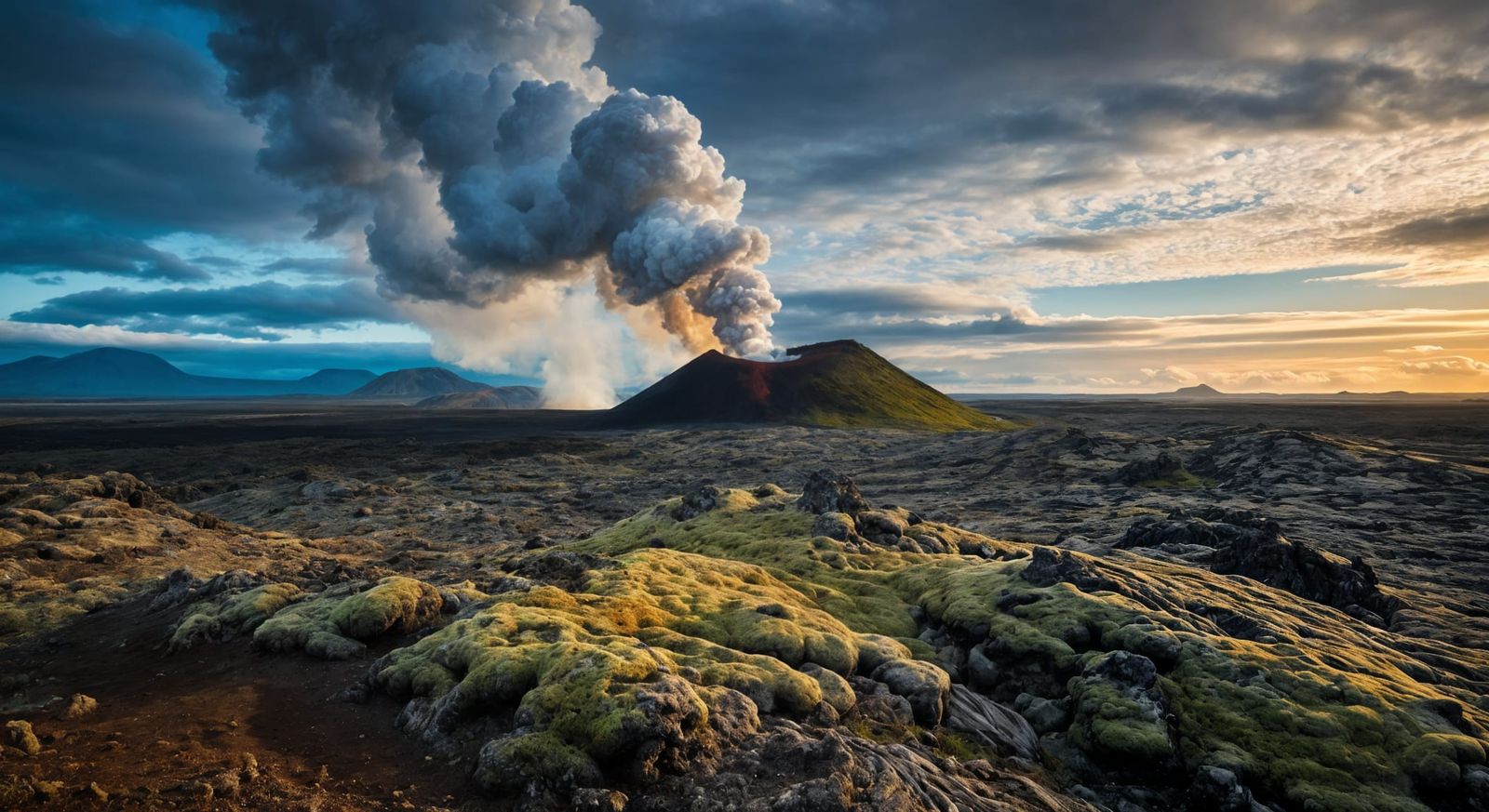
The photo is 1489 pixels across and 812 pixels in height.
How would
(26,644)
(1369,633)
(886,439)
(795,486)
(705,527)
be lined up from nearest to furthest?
(26,644)
(1369,633)
(705,527)
(795,486)
(886,439)

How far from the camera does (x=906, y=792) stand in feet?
52.9

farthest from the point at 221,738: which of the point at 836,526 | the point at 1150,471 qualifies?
the point at 1150,471

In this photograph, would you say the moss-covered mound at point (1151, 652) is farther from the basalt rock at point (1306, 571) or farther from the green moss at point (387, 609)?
the green moss at point (387, 609)

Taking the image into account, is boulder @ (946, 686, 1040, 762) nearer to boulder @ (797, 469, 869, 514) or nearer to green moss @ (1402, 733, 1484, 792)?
green moss @ (1402, 733, 1484, 792)

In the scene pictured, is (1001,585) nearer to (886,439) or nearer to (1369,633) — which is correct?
(1369,633)

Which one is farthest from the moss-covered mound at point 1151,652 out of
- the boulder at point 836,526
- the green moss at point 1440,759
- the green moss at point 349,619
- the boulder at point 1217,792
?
the green moss at point 349,619

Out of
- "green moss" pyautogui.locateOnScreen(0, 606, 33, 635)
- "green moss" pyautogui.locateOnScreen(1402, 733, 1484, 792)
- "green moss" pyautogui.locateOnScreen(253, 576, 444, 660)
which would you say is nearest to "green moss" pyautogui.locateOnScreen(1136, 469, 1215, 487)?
"green moss" pyautogui.locateOnScreen(1402, 733, 1484, 792)

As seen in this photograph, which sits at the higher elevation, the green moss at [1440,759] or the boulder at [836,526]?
the boulder at [836,526]

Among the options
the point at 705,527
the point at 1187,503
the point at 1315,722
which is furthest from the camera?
the point at 1187,503

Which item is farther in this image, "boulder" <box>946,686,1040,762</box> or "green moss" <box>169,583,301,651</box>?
"green moss" <box>169,583,301,651</box>

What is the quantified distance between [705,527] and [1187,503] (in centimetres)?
5829

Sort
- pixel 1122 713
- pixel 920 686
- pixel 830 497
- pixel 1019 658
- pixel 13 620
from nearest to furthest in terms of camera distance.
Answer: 1. pixel 1122 713
2. pixel 920 686
3. pixel 1019 658
4. pixel 13 620
5. pixel 830 497

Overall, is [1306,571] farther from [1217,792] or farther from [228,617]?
[228,617]

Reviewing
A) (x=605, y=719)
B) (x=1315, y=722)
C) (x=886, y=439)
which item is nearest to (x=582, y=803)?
(x=605, y=719)
